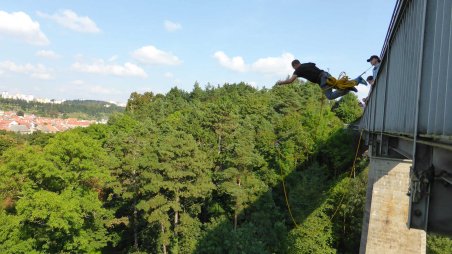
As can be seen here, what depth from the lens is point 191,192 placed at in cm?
2762

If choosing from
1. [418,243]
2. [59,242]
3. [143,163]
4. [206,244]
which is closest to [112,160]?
[143,163]

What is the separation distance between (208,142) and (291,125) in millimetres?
9327

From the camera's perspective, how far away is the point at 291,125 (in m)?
40.8

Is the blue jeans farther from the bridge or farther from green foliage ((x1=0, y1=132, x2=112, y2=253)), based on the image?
→ green foliage ((x1=0, y1=132, x2=112, y2=253))

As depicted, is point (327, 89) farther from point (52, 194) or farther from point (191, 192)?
point (191, 192)

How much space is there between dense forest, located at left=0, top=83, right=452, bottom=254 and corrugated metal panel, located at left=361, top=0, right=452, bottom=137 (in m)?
8.02

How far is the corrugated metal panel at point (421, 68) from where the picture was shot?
327 cm

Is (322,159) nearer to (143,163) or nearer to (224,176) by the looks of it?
(224,176)

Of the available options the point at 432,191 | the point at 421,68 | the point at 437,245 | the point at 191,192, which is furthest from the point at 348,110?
the point at 432,191

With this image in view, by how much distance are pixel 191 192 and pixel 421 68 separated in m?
24.6

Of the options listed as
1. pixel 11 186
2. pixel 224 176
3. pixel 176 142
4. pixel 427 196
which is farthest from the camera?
pixel 224 176

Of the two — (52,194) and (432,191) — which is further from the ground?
(432,191)

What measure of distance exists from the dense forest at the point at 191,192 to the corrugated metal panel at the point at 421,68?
8.02 meters

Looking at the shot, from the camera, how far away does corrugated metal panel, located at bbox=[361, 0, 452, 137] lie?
3.27 m
